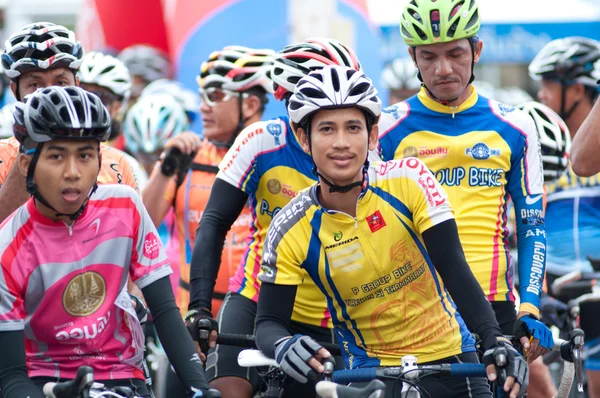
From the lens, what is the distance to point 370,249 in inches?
209

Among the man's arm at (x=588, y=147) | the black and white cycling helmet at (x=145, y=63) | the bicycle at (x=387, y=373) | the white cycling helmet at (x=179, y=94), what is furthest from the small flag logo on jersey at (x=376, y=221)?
the black and white cycling helmet at (x=145, y=63)

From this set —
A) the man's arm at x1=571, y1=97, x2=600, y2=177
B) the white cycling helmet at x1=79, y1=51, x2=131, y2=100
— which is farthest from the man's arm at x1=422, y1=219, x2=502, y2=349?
the white cycling helmet at x1=79, y1=51, x2=131, y2=100

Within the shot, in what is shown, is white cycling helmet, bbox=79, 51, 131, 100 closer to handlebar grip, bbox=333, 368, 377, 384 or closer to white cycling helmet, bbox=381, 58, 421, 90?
white cycling helmet, bbox=381, 58, 421, 90

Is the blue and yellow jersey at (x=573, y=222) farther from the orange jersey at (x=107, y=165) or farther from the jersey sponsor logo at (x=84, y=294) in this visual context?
the jersey sponsor logo at (x=84, y=294)

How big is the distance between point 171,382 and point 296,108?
174 inches

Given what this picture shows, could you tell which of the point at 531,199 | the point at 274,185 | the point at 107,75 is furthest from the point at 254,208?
the point at 107,75

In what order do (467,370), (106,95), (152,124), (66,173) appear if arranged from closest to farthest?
(467,370) < (66,173) < (106,95) < (152,124)

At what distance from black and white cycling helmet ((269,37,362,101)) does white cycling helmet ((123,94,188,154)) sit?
5299 mm

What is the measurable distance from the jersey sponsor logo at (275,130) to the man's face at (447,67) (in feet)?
2.94

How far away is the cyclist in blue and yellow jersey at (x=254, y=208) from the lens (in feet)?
21.2

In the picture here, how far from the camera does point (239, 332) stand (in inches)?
258

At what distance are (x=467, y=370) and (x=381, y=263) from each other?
718 millimetres

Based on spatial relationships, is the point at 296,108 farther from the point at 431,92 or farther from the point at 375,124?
the point at 431,92

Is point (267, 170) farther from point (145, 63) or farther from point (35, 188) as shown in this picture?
point (145, 63)
